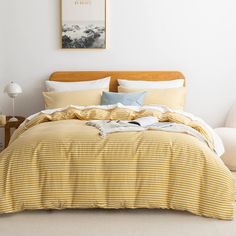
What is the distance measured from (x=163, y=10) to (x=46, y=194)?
9.29 ft

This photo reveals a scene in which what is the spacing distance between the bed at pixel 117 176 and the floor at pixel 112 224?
0.24ft

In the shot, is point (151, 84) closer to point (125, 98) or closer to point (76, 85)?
point (125, 98)

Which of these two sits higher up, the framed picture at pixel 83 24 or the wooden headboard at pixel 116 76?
the framed picture at pixel 83 24

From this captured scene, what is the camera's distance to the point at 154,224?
3.18 m

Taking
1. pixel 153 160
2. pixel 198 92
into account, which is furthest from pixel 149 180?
pixel 198 92

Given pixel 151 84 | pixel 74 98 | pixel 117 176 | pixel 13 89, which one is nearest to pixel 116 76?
pixel 151 84

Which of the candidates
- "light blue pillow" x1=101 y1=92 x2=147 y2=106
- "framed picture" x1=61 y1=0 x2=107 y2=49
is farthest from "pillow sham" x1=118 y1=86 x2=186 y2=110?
"framed picture" x1=61 y1=0 x2=107 y2=49

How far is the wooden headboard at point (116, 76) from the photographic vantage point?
17.3ft

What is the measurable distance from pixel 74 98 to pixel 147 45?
112cm

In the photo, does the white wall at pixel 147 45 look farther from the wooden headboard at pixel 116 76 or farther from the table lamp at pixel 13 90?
the table lamp at pixel 13 90

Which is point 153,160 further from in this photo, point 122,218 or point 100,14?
point 100,14

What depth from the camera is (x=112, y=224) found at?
318 cm

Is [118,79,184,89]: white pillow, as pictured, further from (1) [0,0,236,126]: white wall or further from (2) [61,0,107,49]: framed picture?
(2) [61,0,107,49]: framed picture

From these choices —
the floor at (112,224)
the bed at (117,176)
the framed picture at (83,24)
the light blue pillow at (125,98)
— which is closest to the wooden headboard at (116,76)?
the framed picture at (83,24)
